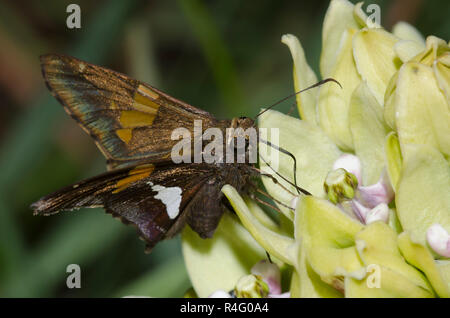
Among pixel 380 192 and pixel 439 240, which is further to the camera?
pixel 380 192

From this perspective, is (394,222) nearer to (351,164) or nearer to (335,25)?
(351,164)

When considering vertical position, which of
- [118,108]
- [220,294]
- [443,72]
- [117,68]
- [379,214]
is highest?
[443,72]

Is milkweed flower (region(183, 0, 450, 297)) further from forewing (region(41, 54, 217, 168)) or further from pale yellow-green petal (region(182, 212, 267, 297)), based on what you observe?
forewing (region(41, 54, 217, 168))

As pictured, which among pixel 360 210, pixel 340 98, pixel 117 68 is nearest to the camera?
pixel 360 210

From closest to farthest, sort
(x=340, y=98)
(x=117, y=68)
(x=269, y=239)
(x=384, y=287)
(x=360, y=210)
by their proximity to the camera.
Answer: (x=384, y=287) → (x=269, y=239) → (x=360, y=210) → (x=340, y=98) → (x=117, y=68)

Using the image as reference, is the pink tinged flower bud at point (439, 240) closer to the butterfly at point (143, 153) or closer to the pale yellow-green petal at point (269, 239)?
the pale yellow-green petal at point (269, 239)

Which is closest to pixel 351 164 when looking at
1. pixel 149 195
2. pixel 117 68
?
pixel 149 195
